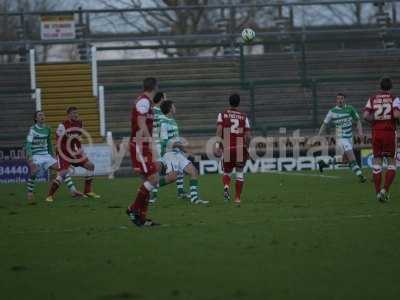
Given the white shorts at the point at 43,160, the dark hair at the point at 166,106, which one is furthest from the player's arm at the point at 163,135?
the white shorts at the point at 43,160

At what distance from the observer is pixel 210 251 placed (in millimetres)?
10242

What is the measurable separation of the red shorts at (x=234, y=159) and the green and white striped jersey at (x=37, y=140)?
493 centimetres

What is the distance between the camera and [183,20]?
45.3 m

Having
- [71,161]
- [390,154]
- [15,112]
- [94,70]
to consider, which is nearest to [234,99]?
[390,154]

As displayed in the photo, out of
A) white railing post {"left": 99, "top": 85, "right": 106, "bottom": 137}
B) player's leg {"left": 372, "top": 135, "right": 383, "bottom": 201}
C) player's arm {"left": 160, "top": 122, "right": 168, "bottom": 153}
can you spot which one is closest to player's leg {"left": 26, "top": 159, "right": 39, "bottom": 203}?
player's arm {"left": 160, "top": 122, "right": 168, "bottom": 153}

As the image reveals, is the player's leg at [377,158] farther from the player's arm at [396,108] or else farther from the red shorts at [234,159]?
the red shorts at [234,159]

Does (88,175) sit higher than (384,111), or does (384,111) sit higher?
(384,111)

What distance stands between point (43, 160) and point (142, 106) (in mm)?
8011

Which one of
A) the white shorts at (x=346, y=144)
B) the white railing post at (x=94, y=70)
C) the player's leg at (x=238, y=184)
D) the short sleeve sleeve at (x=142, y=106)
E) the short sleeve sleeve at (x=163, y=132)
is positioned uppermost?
the white railing post at (x=94, y=70)

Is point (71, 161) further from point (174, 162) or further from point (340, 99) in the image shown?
point (340, 99)

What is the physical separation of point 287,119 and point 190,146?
14.2ft

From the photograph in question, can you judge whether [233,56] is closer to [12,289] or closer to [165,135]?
[165,135]

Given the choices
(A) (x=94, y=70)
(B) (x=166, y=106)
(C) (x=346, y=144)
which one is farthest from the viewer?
(A) (x=94, y=70)

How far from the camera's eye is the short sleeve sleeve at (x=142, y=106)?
12.7 metres
